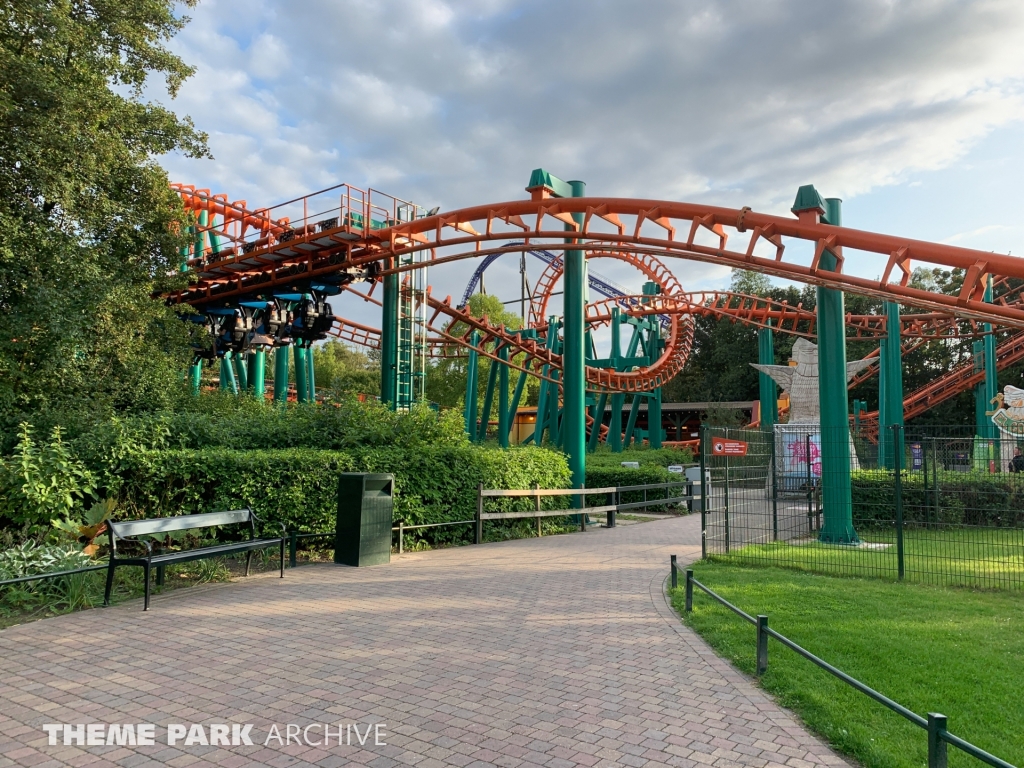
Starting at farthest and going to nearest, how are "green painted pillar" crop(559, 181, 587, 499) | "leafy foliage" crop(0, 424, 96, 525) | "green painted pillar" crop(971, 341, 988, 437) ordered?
"green painted pillar" crop(971, 341, 988, 437) → "green painted pillar" crop(559, 181, 587, 499) → "leafy foliage" crop(0, 424, 96, 525)

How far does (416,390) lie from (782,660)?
15.6 metres

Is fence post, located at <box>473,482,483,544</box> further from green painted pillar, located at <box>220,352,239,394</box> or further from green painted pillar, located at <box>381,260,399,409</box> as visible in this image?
green painted pillar, located at <box>220,352,239,394</box>

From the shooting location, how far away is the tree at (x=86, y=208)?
1027 cm

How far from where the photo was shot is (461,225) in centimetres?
1709

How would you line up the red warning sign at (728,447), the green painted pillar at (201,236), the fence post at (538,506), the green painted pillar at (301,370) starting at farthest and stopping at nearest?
Answer: the green painted pillar at (301,370), the green painted pillar at (201,236), the fence post at (538,506), the red warning sign at (728,447)

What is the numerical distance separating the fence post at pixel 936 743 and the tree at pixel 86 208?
1122 centimetres

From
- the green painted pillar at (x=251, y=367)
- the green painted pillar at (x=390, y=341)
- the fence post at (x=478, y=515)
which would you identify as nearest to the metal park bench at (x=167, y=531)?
the fence post at (x=478, y=515)

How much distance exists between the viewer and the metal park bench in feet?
21.9

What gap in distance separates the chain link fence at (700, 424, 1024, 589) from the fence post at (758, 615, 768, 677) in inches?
152

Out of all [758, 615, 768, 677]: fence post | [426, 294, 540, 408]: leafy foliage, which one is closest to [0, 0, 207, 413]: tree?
[758, 615, 768, 677]: fence post

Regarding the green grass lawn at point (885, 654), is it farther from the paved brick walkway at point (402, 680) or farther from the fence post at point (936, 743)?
the fence post at point (936, 743)

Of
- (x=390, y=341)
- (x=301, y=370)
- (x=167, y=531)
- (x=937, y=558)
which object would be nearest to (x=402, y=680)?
(x=167, y=531)

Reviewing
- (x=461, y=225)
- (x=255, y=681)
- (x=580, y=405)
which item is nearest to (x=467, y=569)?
(x=255, y=681)

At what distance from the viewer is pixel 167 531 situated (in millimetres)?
7652
